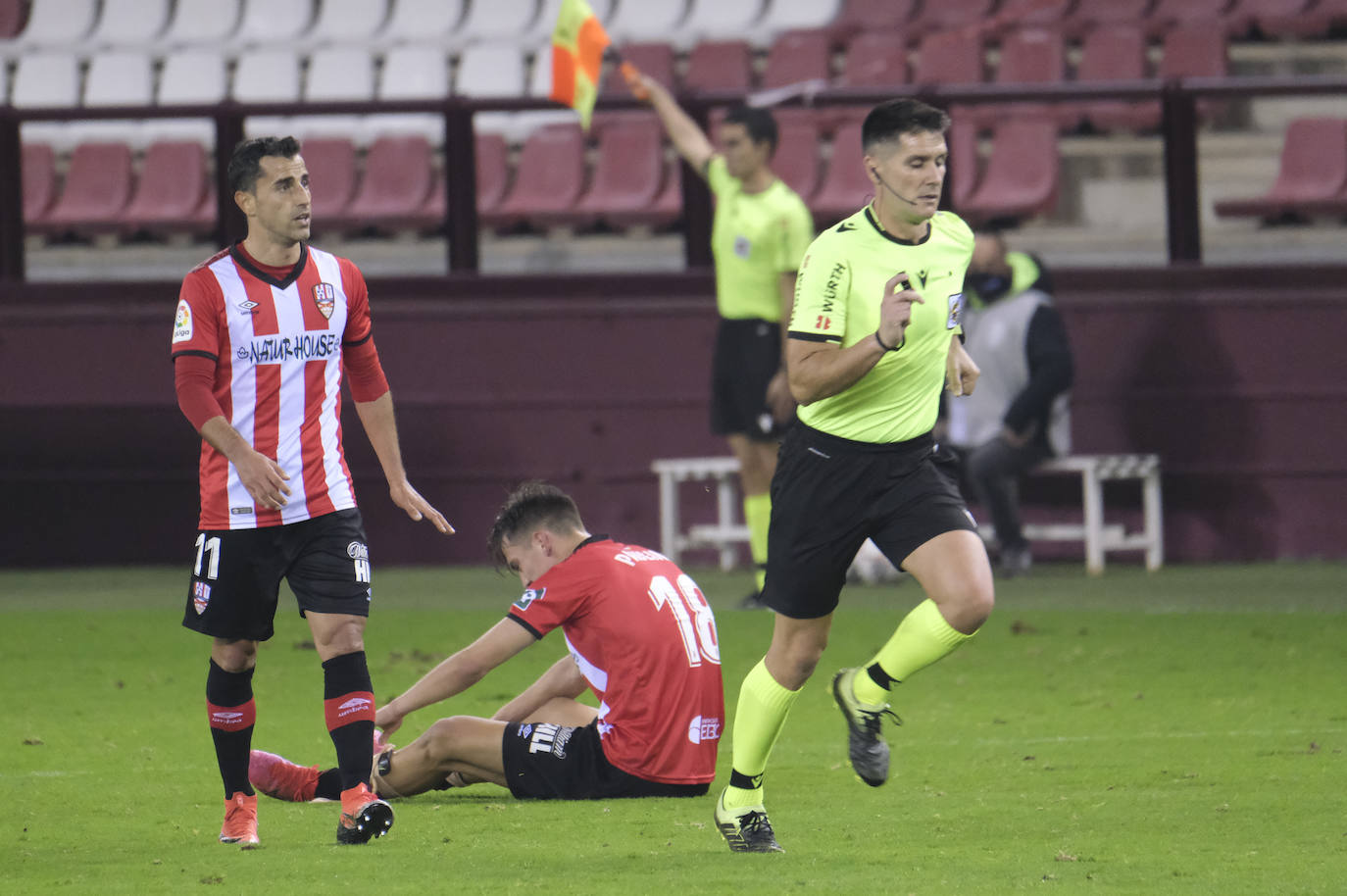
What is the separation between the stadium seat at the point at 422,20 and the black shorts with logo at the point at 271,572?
14.6 m

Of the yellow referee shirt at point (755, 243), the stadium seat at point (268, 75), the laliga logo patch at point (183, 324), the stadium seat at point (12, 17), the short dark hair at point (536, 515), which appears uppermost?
the stadium seat at point (12, 17)

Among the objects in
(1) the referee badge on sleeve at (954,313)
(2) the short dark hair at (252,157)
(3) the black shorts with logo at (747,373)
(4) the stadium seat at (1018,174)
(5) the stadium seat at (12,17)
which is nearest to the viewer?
(1) the referee badge on sleeve at (954,313)

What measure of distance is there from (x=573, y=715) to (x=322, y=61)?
1339cm

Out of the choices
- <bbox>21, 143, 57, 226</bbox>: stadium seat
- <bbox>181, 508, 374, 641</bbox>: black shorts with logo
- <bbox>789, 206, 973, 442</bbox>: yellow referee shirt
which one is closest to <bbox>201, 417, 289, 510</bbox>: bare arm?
<bbox>181, 508, 374, 641</bbox>: black shorts with logo

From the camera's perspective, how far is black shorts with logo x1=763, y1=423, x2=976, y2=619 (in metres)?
5.64

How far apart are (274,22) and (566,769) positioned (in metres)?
15.5

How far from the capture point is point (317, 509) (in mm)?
5938

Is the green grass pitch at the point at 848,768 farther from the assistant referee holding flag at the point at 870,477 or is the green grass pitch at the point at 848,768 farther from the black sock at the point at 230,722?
the assistant referee holding flag at the point at 870,477

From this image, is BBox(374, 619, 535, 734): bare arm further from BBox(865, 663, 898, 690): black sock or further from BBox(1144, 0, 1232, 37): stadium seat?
BBox(1144, 0, 1232, 37): stadium seat

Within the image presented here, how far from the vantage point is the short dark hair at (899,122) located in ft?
18.5

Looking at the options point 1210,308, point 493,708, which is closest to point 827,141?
point 1210,308

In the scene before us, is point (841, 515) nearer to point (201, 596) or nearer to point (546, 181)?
point (201, 596)

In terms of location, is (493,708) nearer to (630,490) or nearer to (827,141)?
(630,490)

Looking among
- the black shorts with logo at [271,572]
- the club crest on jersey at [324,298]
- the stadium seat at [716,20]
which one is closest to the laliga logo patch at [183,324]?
the club crest on jersey at [324,298]
